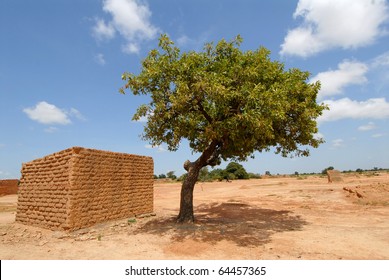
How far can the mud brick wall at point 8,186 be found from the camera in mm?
31853

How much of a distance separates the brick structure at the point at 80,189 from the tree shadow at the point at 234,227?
5.79 ft

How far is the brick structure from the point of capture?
440 inches

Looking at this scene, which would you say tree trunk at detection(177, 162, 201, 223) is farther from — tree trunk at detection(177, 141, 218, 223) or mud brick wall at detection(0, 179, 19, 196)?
mud brick wall at detection(0, 179, 19, 196)

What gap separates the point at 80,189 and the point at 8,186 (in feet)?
88.8

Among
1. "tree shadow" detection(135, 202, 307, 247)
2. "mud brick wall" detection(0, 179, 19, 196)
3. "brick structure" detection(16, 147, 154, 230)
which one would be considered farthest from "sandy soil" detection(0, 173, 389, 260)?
"mud brick wall" detection(0, 179, 19, 196)

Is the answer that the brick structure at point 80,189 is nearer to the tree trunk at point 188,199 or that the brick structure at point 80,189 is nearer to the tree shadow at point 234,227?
the tree shadow at point 234,227

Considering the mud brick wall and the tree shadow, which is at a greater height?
the mud brick wall

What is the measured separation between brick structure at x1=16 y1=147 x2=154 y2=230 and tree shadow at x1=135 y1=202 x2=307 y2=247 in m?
1.77

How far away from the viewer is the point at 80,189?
1130cm

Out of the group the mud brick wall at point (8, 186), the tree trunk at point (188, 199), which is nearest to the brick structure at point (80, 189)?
the tree trunk at point (188, 199)

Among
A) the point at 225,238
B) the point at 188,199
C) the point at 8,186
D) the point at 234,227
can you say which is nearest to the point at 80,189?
the point at 188,199
